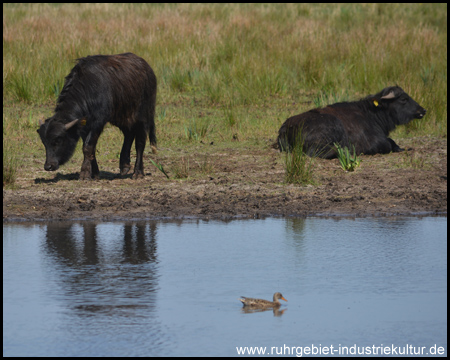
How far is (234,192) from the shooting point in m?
8.75

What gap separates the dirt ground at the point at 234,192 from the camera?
8.02 meters

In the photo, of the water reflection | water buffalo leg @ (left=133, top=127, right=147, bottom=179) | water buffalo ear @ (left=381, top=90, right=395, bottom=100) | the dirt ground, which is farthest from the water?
water buffalo ear @ (left=381, top=90, right=395, bottom=100)

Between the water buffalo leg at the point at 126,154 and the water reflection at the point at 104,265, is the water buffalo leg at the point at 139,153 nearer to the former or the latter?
the water buffalo leg at the point at 126,154

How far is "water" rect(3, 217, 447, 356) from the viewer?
446 cm

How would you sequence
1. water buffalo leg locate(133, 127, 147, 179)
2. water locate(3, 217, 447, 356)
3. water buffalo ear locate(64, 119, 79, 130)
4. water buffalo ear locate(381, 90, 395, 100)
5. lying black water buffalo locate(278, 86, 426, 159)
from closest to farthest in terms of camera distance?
water locate(3, 217, 447, 356) < water buffalo ear locate(64, 119, 79, 130) < water buffalo leg locate(133, 127, 147, 179) < lying black water buffalo locate(278, 86, 426, 159) < water buffalo ear locate(381, 90, 395, 100)

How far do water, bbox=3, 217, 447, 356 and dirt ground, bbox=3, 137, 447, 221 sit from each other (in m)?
0.40

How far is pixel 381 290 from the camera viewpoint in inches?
213

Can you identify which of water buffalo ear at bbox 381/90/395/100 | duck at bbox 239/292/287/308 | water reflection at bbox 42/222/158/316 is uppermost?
water buffalo ear at bbox 381/90/395/100

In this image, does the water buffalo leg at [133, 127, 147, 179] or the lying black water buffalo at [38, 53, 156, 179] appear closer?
the lying black water buffalo at [38, 53, 156, 179]

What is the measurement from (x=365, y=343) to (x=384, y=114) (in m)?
7.54

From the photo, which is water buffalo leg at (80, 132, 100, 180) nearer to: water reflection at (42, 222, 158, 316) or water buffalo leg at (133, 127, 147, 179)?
water buffalo leg at (133, 127, 147, 179)

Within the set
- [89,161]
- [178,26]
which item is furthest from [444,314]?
[178,26]

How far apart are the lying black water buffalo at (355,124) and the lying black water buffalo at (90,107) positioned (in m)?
2.12

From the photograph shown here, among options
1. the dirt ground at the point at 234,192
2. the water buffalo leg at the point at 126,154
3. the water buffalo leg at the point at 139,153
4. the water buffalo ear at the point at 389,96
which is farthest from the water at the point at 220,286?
the water buffalo ear at the point at 389,96
